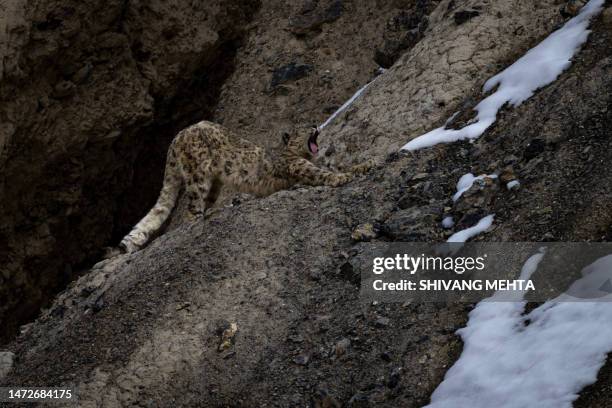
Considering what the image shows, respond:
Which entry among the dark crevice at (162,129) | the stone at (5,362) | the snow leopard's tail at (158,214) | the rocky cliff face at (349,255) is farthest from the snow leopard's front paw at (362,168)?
the dark crevice at (162,129)

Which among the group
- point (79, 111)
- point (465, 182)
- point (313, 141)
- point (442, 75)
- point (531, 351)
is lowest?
point (531, 351)

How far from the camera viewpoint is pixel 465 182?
9.41 metres

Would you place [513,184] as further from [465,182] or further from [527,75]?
[527,75]

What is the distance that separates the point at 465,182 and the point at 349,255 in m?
1.43

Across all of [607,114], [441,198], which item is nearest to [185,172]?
[441,198]

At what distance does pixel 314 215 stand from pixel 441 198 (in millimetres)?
1477

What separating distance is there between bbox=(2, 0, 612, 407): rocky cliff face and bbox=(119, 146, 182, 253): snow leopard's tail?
62 cm

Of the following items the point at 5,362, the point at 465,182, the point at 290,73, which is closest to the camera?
the point at 465,182

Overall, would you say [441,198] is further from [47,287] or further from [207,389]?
[47,287]

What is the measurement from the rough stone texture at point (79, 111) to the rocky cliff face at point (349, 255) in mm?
3879

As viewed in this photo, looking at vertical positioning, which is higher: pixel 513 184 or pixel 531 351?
pixel 513 184

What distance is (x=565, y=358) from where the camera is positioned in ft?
20.0

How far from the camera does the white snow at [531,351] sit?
5969mm

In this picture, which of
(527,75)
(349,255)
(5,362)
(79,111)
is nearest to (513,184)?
(349,255)
